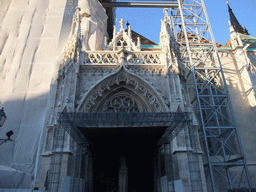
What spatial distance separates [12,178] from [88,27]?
1079cm

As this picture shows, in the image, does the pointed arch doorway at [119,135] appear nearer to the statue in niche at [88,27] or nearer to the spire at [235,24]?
the statue in niche at [88,27]

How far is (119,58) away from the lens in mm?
10695

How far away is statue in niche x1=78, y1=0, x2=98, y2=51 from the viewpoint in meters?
14.4

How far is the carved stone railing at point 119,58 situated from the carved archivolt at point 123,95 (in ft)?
2.73

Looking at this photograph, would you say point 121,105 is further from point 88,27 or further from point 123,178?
point 88,27

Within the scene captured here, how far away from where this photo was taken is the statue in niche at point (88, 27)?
569 inches

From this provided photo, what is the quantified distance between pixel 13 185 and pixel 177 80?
791cm

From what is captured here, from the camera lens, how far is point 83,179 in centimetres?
885

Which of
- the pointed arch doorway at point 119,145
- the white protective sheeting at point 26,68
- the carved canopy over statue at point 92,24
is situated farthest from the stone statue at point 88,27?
the pointed arch doorway at point 119,145

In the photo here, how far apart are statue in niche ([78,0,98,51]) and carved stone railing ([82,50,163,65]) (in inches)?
139

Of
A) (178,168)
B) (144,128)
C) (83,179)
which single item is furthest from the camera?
(83,179)

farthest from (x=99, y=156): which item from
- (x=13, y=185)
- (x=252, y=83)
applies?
(x=252, y=83)

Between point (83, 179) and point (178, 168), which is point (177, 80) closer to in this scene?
point (178, 168)

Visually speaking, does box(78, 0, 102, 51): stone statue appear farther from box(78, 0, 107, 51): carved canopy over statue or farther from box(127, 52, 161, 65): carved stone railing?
box(127, 52, 161, 65): carved stone railing
